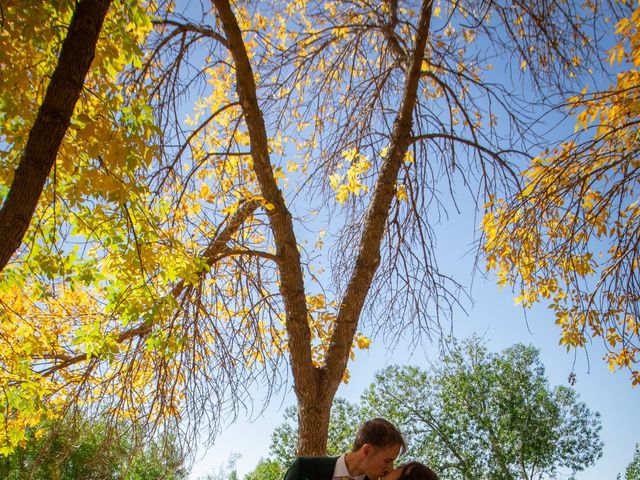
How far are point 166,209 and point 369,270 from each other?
1.37 metres

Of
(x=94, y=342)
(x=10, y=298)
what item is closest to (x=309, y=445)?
(x=94, y=342)

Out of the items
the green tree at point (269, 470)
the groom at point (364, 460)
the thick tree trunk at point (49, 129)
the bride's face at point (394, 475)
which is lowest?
the bride's face at point (394, 475)

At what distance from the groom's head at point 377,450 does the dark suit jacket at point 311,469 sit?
127 millimetres

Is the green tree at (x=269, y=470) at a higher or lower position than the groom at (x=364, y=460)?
higher

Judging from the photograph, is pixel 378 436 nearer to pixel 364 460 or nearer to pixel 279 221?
pixel 364 460

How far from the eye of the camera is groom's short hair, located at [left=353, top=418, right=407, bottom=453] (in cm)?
240

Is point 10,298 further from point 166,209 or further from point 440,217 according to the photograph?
point 440,217

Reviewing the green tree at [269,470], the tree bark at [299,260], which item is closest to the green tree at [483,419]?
the green tree at [269,470]

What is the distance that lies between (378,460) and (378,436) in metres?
0.09

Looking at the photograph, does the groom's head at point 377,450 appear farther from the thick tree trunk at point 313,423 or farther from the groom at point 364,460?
the thick tree trunk at point 313,423

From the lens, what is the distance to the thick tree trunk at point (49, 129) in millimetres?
2127

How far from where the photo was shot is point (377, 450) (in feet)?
7.84

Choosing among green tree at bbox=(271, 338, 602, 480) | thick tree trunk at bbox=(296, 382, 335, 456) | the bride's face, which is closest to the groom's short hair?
the bride's face

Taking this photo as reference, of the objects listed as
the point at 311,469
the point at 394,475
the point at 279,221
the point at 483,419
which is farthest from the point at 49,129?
the point at 483,419
